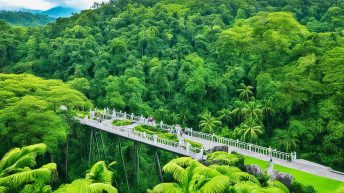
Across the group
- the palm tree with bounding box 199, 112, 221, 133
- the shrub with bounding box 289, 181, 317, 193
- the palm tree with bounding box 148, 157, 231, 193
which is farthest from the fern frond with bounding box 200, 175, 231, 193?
the palm tree with bounding box 199, 112, 221, 133

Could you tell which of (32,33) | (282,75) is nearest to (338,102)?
(282,75)

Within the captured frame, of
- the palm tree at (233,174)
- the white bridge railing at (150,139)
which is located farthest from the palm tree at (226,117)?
the palm tree at (233,174)

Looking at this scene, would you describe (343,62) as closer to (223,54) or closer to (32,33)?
(223,54)

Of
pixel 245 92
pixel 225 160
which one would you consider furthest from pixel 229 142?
pixel 245 92

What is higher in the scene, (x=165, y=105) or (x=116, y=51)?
(x=116, y=51)

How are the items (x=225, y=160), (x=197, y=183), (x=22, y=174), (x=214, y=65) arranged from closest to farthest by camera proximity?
(x=22, y=174), (x=197, y=183), (x=225, y=160), (x=214, y=65)

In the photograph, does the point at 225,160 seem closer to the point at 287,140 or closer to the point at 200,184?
the point at 200,184
